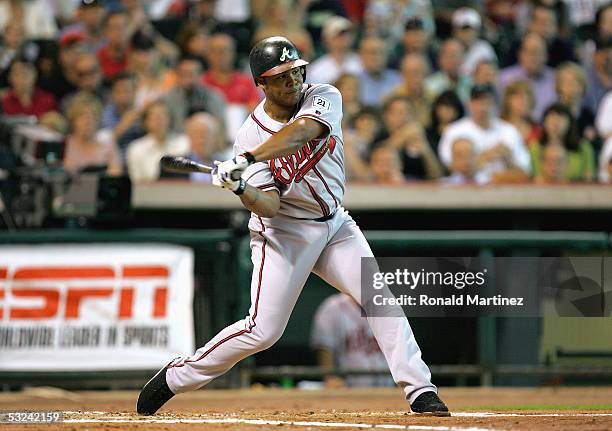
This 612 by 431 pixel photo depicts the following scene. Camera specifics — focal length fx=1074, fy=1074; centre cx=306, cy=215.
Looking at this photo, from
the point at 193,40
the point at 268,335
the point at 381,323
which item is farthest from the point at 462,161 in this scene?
the point at 268,335

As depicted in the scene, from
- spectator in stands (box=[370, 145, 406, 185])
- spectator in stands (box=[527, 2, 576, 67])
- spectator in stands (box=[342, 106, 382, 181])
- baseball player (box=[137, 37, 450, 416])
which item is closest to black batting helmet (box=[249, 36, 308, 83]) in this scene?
baseball player (box=[137, 37, 450, 416])

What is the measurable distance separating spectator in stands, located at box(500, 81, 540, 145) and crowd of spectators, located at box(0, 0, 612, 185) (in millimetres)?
13

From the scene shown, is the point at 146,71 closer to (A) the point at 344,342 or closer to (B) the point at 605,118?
(A) the point at 344,342

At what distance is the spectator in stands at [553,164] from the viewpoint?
8844 mm

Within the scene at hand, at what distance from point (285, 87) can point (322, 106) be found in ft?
0.63

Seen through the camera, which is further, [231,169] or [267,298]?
[267,298]

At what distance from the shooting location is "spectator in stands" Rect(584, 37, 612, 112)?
32.8 feet

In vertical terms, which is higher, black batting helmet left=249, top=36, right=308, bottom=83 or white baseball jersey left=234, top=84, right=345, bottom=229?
black batting helmet left=249, top=36, right=308, bottom=83

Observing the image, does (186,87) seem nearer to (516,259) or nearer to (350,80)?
(350,80)

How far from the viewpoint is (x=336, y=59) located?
9961 millimetres

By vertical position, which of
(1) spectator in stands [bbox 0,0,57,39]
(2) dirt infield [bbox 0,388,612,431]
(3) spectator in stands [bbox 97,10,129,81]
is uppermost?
(1) spectator in stands [bbox 0,0,57,39]

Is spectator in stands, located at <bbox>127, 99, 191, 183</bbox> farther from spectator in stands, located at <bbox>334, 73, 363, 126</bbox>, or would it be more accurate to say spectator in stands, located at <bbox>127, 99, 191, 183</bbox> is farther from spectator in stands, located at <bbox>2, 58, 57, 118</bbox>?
spectator in stands, located at <bbox>334, 73, 363, 126</bbox>

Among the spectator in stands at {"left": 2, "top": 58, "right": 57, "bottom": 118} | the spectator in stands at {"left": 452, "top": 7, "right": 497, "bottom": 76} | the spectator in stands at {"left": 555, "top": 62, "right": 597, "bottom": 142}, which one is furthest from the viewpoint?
the spectator in stands at {"left": 452, "top": 7, "right": 497, "bottom": 76}

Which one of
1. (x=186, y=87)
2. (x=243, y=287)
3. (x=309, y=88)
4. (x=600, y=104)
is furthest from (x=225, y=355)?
(x=600, y=104)
